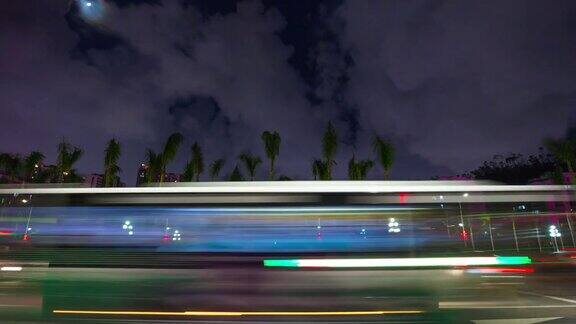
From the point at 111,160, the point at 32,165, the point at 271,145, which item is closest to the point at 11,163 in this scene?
the point at 32,165

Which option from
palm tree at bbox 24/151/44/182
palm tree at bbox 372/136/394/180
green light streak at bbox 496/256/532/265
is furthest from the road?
palm tree at bbox 24/151/44/182

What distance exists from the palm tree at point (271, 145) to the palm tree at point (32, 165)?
105 ft

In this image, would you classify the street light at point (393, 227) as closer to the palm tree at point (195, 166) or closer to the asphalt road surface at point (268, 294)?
the asphalt road surface at point (268, 294)

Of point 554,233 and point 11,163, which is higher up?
point 11,163

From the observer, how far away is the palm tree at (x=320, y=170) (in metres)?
32.6

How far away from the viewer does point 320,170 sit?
33.2 metres

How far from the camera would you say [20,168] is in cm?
5334

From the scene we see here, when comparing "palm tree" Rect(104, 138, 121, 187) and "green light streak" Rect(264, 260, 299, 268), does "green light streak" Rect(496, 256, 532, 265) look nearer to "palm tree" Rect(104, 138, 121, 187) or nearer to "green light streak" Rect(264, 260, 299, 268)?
"green light streak" Rect(264, 260, 299, 268)

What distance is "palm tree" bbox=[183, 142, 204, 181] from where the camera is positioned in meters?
36.7

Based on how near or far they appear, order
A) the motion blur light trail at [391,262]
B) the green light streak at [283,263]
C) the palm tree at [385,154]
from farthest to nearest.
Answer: the palm tree at [385,154] < the green light streak at [283,263] < the motion blur light trail at [391,262]

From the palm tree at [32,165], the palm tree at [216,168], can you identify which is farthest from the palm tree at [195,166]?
the palm tree at [32,165]

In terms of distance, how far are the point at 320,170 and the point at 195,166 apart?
36.5 ft

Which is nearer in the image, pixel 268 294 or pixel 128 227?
pixel 268 294

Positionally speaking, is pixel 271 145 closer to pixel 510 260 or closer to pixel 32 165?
pixel 510 260
